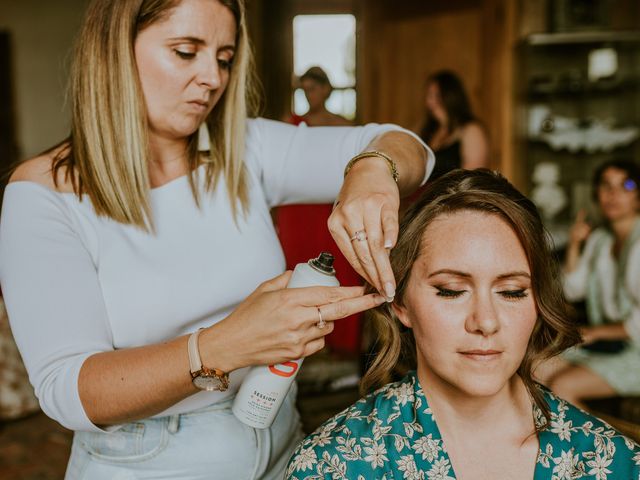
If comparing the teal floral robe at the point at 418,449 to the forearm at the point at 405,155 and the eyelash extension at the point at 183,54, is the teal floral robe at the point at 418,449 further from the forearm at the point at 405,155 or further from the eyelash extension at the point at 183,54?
the eyelash extension at the point at 183,54

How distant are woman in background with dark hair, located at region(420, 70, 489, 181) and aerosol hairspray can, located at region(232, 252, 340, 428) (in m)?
2.73

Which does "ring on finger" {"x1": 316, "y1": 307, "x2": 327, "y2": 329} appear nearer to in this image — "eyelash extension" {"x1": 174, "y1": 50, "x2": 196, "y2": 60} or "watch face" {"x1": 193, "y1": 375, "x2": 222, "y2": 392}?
"watch face" {"x1": 193, "y1": 375, "x2": 222, "y2": 392}

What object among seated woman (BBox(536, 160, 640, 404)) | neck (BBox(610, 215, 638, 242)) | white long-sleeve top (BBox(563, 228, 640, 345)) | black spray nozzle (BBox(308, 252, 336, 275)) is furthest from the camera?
neck (BBox(610, 215, 638, 242))

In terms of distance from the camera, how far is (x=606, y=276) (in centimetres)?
318

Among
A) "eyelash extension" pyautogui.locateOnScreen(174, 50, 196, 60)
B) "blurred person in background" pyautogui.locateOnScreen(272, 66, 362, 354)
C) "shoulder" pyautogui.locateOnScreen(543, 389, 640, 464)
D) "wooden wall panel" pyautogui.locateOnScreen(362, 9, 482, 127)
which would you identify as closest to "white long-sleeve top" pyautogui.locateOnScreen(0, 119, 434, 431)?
"eyelash extension" pyautogui.locateOnScreen(174, 50, 196, 60)

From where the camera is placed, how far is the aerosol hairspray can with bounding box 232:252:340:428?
104cm

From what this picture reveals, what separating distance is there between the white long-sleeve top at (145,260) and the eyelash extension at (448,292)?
254mm

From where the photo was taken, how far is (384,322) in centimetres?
141

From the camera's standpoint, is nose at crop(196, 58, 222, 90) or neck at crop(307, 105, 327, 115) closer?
nose at crop(196, 58, 222, 90)

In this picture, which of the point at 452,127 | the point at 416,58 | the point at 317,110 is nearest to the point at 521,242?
the point at 317,110

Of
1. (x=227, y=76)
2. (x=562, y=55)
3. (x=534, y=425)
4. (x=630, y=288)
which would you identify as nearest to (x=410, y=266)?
(x=534, y=425)

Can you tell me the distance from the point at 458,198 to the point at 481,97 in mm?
3997

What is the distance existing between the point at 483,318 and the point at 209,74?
629mm

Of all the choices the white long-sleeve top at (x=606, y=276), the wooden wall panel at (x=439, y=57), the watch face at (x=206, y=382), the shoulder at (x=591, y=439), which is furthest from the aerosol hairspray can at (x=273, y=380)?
the wooden wall panel at (x=439, y=57)
